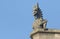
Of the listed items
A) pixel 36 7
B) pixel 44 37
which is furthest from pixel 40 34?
pixel 36 7

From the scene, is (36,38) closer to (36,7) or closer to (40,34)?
(40,34)

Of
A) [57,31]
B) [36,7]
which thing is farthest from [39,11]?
[57,31]

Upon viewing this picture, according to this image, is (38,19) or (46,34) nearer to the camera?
(46,34)

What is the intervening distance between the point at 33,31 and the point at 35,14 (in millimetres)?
1562

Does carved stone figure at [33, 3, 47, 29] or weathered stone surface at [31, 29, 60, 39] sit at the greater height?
carved stone figure at [33, 3, 47, 29]

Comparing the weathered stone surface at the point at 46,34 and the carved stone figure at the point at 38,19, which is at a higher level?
the carved stone figure at the point at 38,19

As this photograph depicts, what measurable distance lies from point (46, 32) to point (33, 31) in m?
1.05

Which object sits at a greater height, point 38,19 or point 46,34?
point 38,19

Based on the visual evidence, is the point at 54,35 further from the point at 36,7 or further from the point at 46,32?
the point at 36,7

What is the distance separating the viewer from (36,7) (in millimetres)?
30484

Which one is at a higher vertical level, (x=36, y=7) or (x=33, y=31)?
(x=36, y=7)

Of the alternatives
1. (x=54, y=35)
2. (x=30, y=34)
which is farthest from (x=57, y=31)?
(x=30, y=34)

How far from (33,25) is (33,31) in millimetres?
547

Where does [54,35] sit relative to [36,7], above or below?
below
